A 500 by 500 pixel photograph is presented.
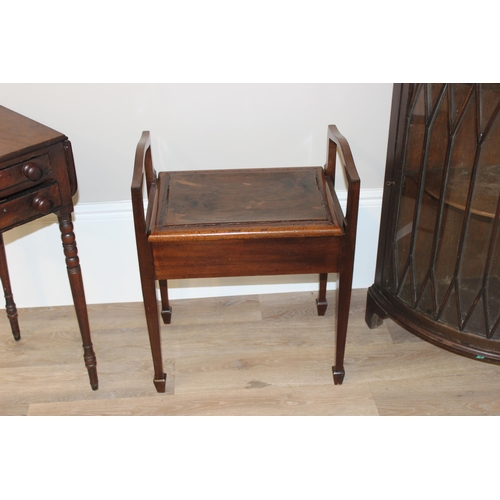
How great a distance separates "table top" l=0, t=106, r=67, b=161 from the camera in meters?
1.26

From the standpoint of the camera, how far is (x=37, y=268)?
1.96 meters

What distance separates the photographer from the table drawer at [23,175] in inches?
49.7

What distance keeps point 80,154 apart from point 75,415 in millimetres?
766

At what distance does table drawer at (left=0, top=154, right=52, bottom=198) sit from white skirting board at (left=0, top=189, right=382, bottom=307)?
1.78ft

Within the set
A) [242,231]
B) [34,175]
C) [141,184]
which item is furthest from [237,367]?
[34,175]

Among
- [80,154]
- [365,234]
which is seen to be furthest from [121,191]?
[365,234]

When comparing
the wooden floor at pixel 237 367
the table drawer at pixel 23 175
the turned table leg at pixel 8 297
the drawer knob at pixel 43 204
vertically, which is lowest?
the wooden floor at pixel 237 367

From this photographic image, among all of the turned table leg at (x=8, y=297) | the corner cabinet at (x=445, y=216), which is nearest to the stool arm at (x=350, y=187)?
the corner cabinet at (x=445, y=216)

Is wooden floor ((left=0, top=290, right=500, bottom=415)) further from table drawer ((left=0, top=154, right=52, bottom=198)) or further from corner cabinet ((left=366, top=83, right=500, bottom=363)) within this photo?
table drawer ((left=0, top=154, right=52, bottom=198))

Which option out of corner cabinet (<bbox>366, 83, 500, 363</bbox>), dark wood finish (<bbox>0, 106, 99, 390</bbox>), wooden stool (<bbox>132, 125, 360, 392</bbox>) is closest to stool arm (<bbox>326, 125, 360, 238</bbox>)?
wooden stool (<bbox>132, 125, 360, 392</bbox>)

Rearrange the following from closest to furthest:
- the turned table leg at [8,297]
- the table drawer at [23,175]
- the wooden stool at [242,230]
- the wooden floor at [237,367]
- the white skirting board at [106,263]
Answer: the table drawer at [23,175], the wooden stool at [242,230], the wooden floor at [237,367], the turned table leg at [8,297], the white skirting board at [106,263]

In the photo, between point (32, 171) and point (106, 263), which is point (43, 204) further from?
point (106, 263)

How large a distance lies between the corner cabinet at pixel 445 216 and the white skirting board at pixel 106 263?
260 millimetres

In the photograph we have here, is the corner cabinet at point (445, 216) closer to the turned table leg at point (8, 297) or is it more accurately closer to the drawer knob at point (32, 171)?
the drawer knob at point (32, 171)
